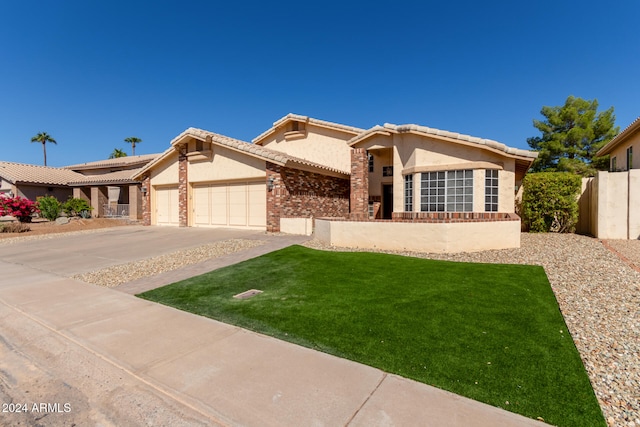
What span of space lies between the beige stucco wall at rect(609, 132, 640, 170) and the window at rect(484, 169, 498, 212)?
8482 millimetres

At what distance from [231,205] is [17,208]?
1554 centimetres

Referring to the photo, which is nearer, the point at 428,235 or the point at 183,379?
the point at 183,379

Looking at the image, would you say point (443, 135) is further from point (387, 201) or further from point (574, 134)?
point (574, 134)

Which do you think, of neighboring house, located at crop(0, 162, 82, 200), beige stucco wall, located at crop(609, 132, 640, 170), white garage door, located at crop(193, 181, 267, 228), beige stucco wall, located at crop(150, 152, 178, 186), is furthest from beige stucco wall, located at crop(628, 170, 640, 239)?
neighboring house, located at crop(0, 162, 82, 200)

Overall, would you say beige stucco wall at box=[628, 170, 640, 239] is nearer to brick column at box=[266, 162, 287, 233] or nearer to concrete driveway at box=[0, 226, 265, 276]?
brick column at box=[266, 162, 287, 233]

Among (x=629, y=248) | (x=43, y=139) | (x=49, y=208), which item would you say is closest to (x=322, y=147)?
(x=629, y=248)

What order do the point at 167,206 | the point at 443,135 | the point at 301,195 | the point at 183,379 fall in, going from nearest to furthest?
the point at 183,379
the point at 443,135
the point at 301,195
the point at 167,206

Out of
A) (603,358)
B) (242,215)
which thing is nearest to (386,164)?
(242,215)

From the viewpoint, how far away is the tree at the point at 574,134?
2650cm

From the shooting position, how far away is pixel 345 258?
30.3ft

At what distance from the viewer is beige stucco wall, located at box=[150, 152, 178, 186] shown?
777 inches

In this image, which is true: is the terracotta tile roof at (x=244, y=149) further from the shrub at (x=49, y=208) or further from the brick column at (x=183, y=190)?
the shrub at (x=49, y=208)

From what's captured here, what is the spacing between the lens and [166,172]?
66.3ft

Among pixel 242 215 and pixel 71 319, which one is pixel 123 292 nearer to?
pixel 71 319
